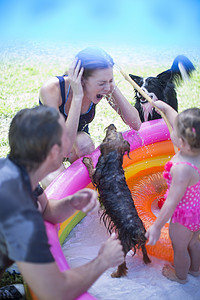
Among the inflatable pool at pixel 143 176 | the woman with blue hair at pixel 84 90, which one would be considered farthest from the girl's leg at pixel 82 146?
the inflatable pool at pixel 143 176

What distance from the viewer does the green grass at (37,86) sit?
3.89 meters

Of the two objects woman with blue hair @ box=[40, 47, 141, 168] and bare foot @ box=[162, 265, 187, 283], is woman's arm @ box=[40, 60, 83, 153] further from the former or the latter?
bare foot @ box=[162, 265, 187, 283]

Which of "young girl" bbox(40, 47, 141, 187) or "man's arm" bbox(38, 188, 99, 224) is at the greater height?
"young girl" bbox(40, 47, 141, 187)

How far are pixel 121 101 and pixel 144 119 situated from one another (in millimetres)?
634

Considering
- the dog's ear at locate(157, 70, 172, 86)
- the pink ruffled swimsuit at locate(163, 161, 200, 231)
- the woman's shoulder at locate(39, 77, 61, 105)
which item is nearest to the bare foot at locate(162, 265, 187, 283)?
the pink ruffled swimsuit at locate(163, 161, 200, 231)

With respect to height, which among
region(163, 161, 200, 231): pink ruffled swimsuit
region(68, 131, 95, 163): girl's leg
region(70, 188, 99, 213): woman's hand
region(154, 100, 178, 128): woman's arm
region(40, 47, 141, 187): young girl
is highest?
region(40, 47, 141, 187): young girl

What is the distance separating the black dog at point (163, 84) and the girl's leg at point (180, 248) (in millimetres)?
1404

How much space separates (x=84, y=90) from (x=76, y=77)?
17 centimetres

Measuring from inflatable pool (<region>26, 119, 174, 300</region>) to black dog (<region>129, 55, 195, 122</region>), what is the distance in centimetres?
16

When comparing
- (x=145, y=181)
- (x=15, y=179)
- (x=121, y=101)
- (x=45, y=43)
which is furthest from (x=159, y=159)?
(x=15, y=179)

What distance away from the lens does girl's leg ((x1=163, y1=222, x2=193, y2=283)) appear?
6.25ft

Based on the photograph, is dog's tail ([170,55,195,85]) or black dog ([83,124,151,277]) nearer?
black dog ([83,124,151,277])

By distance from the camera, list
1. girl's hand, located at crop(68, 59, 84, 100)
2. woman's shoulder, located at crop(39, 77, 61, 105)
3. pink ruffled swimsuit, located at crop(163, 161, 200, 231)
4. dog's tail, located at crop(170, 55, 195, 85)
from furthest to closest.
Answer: dog's tail, located at crop(170, 55, 195, 85) → woman's shoulder, located at crop(39, 77, 61, 105) → girl's hand, located at crop(68, 59, 84, 100) → pink ruffled swimsuit, located at crop(163, 161, 200, 231)

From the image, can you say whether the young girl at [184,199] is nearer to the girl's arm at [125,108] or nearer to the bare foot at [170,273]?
→ the bare foot at [170,273]
